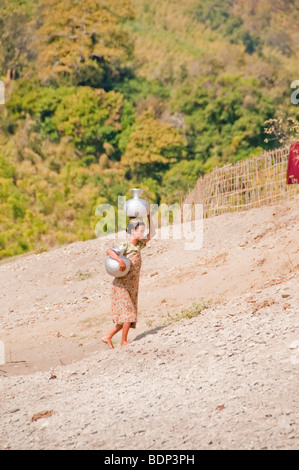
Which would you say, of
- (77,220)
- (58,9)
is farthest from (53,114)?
(77,220)

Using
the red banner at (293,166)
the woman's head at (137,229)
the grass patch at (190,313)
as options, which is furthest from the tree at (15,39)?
the woman's head at (137,229)

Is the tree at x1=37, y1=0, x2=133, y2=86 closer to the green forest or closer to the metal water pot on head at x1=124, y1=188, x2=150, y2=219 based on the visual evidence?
the green forest

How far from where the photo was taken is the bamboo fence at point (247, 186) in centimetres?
1184

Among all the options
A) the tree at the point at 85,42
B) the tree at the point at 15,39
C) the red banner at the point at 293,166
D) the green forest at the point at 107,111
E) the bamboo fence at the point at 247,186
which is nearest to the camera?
the red banner at the point at 293,166

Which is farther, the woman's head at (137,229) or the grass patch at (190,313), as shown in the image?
the grass patch at (190,313)

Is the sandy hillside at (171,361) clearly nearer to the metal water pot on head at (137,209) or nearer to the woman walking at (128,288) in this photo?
the woman walking at (128,288)

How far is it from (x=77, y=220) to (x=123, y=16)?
17180 millimetres

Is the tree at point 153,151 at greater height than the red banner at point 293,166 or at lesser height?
lesser

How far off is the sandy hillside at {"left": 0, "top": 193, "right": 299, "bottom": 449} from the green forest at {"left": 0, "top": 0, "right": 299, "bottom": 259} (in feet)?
55.1

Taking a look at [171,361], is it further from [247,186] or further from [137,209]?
[247,186]

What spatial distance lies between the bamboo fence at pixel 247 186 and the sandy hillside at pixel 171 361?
2.09 meters

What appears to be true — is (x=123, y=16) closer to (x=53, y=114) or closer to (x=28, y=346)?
(x=53, y=114)

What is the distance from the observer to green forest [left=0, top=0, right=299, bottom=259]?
2992 centimetres
